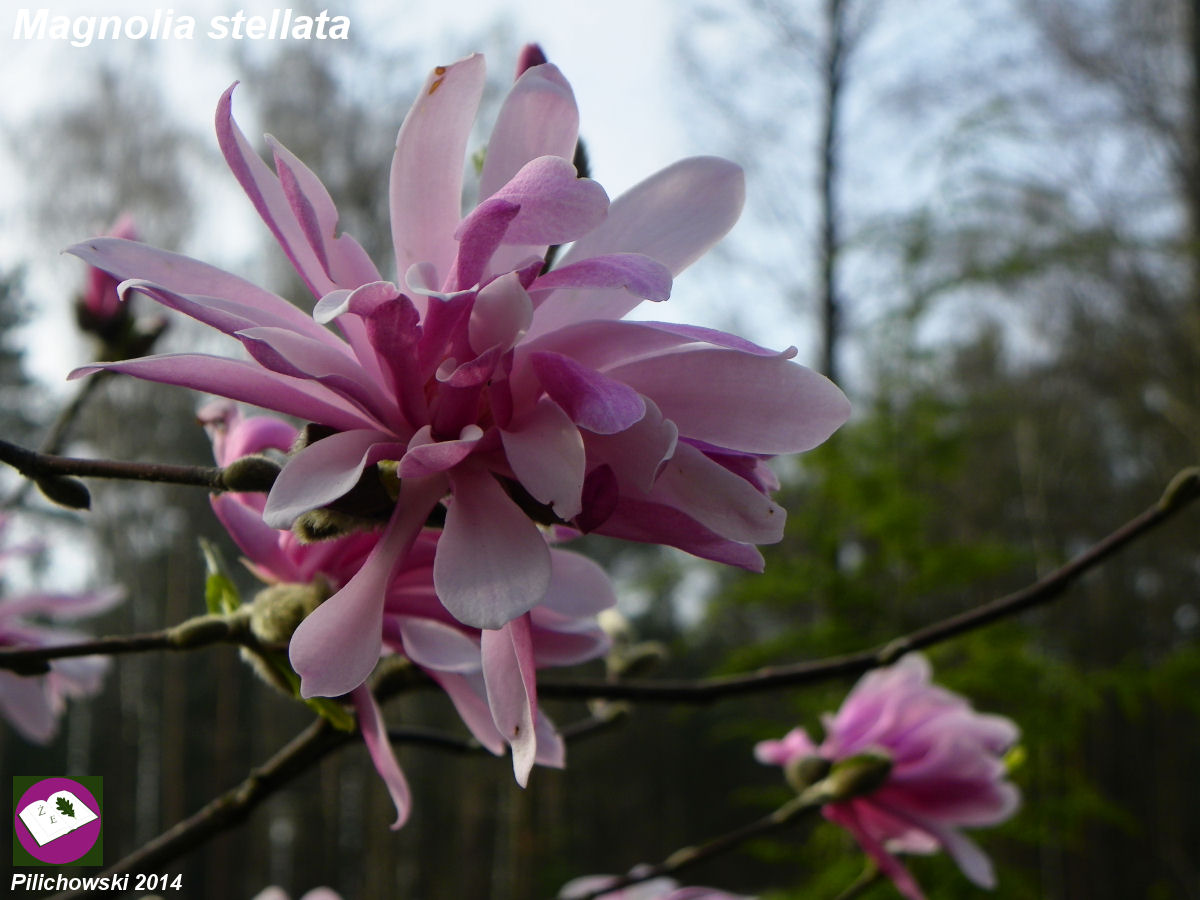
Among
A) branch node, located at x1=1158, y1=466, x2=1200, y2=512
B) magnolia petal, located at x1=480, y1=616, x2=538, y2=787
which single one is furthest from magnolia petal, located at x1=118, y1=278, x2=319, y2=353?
branch node, located at x1=1158, y1=466, x2=1200, y2=512

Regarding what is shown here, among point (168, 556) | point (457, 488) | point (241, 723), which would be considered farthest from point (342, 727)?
point (241, 723)

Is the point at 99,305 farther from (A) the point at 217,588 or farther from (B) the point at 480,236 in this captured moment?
(B) the point at 480,236

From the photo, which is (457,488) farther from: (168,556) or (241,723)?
(241,723)

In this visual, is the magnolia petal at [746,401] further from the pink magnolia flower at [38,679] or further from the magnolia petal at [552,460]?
the pink magnolia flower at [38,679]

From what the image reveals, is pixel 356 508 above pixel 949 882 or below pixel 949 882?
above

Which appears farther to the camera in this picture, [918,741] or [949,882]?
[949,882]

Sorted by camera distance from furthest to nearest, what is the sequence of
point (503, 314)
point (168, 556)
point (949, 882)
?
1. point (168, 556)
2. point (949, 882)
3. point (503, 314)

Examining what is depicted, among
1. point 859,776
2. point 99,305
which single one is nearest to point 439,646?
point 859,776
